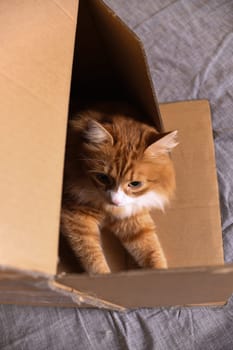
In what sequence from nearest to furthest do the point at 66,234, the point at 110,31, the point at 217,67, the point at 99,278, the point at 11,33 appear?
the point at 99,278, the point at 11,33, the point at 110,31, the point at 66,234, the point at 217,67

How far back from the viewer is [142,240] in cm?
127

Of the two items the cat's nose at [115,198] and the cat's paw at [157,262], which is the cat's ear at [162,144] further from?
the cat's paw at [157,262]

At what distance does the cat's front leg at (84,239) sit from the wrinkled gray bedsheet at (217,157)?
266mm

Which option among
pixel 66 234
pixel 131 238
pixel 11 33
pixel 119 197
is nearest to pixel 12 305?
pixel 66 234

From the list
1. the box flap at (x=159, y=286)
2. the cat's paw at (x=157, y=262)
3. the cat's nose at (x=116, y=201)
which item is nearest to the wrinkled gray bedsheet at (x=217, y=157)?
the box flap at (x=159, y=286)

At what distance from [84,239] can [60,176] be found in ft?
1.48

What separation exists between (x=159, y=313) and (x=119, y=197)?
492 millimetres

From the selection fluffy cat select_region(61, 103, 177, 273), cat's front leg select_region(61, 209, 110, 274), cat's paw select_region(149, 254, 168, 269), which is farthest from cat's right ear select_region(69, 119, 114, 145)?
cat's paw select_region(149, 254, 168, 269)

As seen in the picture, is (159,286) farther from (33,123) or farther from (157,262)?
(33,123)

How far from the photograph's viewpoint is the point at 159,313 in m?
1.33

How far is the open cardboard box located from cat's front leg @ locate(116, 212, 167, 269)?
56 millimetres

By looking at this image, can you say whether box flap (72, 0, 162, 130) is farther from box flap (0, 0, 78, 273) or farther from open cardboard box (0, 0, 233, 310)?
box flap (0, 0, 78, 273)

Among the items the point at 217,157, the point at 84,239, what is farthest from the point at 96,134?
the point at 217,157

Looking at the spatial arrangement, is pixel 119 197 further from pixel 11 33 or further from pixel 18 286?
pixel 11 33
